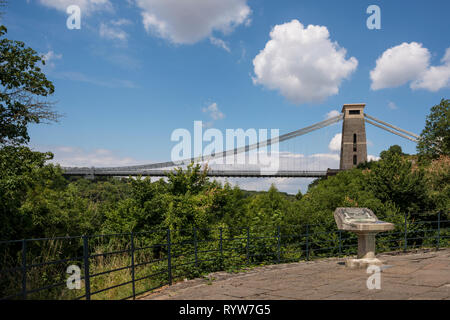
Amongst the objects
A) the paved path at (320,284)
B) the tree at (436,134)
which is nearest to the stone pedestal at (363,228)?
the paved path at (320,284)

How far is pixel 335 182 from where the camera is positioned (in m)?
29.7

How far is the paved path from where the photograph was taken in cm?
523

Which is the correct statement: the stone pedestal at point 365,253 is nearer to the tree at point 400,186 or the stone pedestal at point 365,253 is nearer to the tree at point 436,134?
the tree at point 400,186

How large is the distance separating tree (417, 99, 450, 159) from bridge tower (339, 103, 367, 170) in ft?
87.6

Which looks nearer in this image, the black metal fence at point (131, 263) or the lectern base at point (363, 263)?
the black metal fence at point (131, 263)

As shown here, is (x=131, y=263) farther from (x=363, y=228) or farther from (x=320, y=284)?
(x=363, y=228)

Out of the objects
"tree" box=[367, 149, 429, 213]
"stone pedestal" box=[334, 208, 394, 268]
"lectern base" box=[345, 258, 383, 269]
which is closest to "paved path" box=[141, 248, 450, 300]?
"lectern base" box=[345, 258, 383, 269]

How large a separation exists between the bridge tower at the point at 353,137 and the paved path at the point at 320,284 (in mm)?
48244

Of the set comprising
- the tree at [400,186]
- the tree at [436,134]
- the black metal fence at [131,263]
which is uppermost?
the tree at [436,134]

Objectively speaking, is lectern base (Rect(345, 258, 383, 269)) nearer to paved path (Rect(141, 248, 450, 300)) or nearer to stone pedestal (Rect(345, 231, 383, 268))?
stone pedestal (Rect(345, 231, 383, 268))

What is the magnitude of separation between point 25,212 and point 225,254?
9241 mm

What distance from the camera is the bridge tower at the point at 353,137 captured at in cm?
5450
